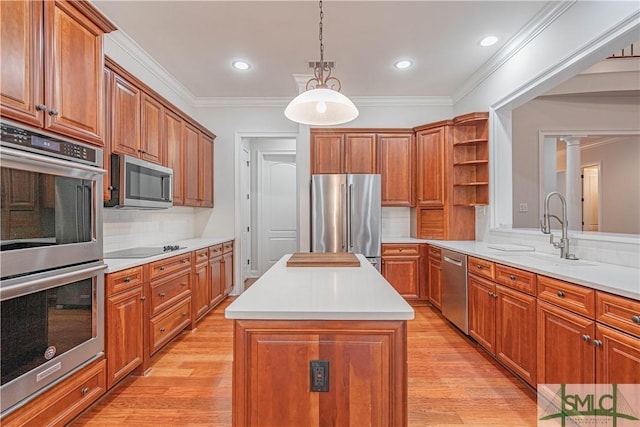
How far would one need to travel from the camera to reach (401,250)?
4.07 meters

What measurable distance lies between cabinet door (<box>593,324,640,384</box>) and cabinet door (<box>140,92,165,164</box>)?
11.0 feet

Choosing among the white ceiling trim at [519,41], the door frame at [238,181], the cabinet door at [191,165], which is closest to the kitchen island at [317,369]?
the white ceiling trim at [519,41]

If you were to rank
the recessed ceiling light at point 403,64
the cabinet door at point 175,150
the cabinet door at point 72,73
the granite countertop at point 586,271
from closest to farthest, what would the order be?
1. the granite countertop at point 586,271
2. the cabinet door at point 72,73
3. the cabinet door at point 175,150
4. the recessed ceiling light at point 403,64

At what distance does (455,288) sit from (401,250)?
0.95 meters

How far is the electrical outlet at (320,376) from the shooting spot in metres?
1.17

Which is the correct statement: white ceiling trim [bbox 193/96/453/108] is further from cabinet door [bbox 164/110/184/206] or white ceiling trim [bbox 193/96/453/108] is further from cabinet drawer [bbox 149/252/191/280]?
cabinet drawer [bbox 149/252/191/280]

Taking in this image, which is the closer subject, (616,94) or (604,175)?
(616,94)

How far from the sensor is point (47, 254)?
155 cm

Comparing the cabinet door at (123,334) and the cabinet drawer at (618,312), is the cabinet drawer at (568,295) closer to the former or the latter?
the cabinet drawer at (618,312)

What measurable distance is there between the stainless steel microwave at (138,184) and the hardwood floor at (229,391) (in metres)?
1.31

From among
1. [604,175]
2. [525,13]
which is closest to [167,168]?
[525,13]

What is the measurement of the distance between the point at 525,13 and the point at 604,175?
497cm

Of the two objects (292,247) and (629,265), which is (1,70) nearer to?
(629,265)

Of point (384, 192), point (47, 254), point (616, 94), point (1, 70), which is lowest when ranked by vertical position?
point (47, 254)
